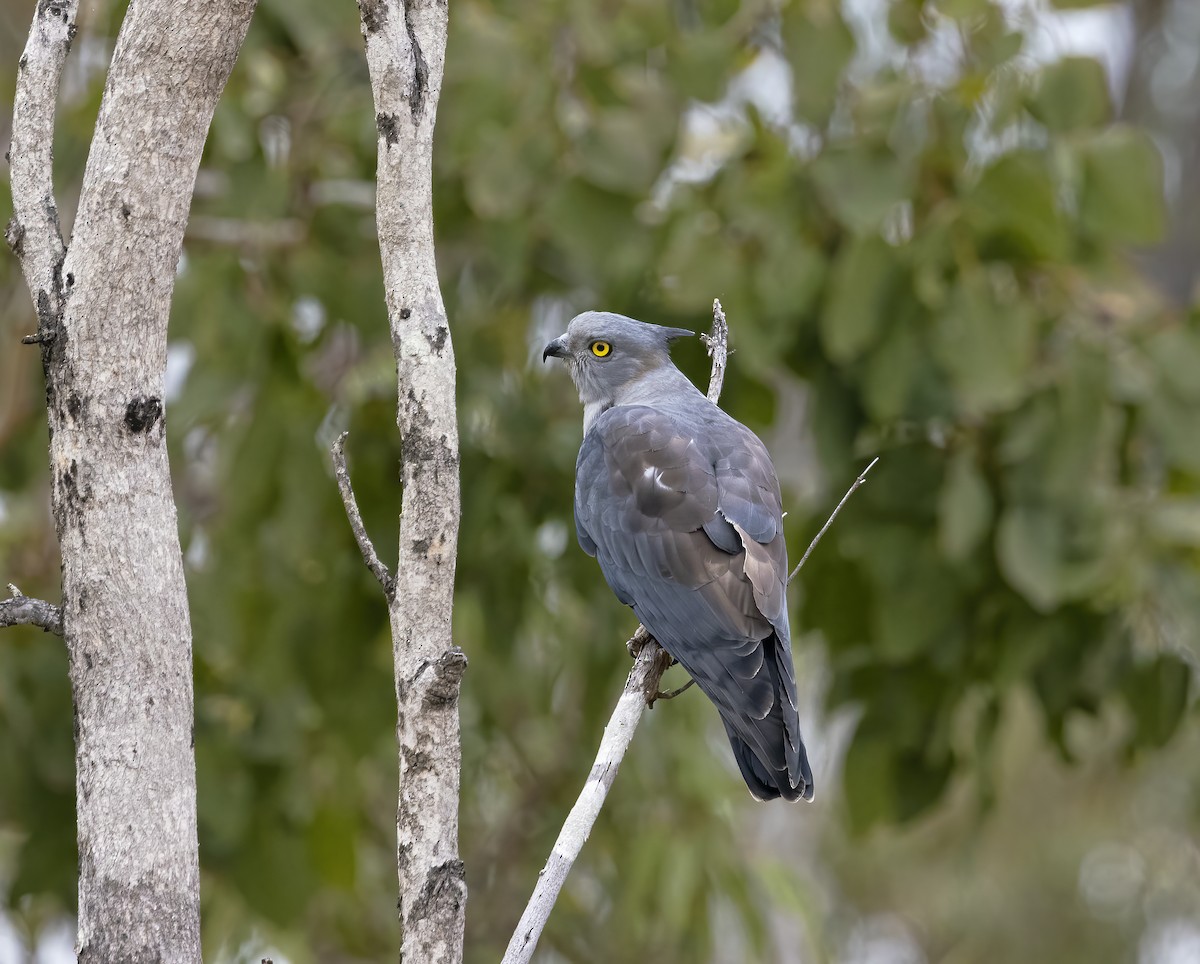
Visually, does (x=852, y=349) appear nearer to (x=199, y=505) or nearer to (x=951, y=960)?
(x=199, y=505)

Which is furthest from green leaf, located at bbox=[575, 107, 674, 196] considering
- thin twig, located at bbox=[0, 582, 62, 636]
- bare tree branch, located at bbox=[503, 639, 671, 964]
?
thin twig, located at bbox=[0, 582, 62, 636]

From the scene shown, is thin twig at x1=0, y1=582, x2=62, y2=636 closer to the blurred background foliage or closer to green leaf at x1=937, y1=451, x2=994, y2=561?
the blurred background foliage

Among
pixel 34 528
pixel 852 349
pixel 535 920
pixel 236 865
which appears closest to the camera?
pixel 535 920

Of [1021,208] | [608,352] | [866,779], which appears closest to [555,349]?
[608,352]

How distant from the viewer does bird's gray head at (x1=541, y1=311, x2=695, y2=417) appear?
3.99 m

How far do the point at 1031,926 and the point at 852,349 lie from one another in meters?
9.41

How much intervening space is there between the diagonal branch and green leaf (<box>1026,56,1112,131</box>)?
9.17 ft


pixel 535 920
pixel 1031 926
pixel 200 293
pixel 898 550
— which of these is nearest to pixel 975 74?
pixel 898 550

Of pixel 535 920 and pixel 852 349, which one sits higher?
pixel 852 349

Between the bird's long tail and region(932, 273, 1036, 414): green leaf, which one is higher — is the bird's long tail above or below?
below

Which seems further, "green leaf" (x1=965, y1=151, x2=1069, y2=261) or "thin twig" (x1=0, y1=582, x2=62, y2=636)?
"green leaf" (x1=965, y1=151, x2=1069, y2=261)

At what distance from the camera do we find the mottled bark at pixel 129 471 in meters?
1.75

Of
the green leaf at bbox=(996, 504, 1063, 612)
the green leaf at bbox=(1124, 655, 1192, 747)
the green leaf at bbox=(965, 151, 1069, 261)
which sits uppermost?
the green leaf at bbox=(965, 151, 1069, 261)

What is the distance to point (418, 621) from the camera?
1831 millimetres
